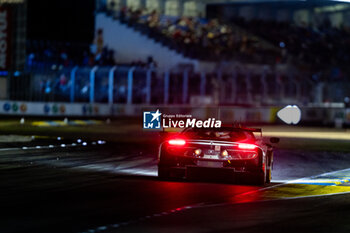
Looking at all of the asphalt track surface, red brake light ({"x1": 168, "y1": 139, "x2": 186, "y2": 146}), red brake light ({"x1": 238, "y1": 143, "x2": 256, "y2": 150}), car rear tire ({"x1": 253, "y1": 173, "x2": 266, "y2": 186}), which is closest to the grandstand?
the asphalt track surface

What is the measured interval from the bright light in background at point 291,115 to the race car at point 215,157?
30997mm

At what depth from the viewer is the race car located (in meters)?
11.9

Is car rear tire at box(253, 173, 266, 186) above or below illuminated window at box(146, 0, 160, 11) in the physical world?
below

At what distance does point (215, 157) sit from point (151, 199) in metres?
2.14

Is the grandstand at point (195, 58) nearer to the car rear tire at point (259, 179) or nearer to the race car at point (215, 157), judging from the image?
the race car at point (215, 157)

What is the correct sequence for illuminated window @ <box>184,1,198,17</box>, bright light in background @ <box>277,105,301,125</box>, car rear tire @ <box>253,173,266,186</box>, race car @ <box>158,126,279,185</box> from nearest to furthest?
race car @ <box>158,126,279,185</box>
car rear tire @ <box>253,173,266,186</box>
bright light in background @ <box>277,105,301,125</box>
illuminated window @ <box>184,1,198,17</box>

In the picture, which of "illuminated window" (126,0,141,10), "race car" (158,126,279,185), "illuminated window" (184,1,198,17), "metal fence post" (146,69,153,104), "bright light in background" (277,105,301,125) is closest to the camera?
"race car" (158,126,279,185)

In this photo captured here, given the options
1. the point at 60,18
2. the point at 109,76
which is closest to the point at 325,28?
the point at 60,18

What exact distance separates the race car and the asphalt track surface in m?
0.27

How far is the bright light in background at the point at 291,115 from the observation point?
43.5 meters

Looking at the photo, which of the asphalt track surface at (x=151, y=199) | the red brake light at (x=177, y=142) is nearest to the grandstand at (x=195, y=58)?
the asphalt track surface at (x=151, y=199)

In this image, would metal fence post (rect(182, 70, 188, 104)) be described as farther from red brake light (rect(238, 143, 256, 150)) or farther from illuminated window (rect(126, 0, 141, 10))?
red brake light (rect(238, 143, 256, 150))

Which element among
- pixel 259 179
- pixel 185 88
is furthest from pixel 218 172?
pixel 185 88
